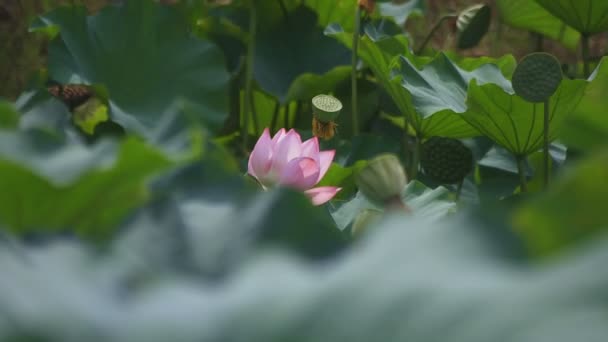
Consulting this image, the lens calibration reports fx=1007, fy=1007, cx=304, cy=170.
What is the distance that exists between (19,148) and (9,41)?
2.63m

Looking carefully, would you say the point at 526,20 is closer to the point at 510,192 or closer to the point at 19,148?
the point at 510,192

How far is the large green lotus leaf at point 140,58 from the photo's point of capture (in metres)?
1.51

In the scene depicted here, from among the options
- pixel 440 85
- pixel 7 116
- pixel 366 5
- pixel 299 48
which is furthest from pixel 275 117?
pixel 7 116

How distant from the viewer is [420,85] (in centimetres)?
145

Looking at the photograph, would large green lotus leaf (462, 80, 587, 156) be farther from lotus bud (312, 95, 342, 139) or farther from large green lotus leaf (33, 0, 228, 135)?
large green lotus leaf (33, 0, 228, 135)

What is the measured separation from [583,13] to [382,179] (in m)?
1.20

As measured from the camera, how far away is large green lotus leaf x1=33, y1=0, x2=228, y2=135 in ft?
→ 4.94

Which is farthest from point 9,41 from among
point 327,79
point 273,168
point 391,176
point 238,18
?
point 391,176

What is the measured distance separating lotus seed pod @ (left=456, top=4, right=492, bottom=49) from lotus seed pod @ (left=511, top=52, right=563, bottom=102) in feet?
3.14

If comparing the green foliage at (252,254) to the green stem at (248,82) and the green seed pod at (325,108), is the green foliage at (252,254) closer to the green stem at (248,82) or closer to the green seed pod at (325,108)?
the green seed pod at (325,108)

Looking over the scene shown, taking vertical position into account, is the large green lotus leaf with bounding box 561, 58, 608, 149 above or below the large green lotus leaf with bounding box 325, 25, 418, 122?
above

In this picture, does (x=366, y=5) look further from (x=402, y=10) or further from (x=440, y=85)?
(x=402, y=10)

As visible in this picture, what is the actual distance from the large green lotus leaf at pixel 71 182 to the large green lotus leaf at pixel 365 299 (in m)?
0.09

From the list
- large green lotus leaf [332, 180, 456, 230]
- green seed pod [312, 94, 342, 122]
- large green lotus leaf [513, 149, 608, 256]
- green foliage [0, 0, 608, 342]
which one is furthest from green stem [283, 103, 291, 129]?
large green lotus leaf [513, 149, 608, 256]
